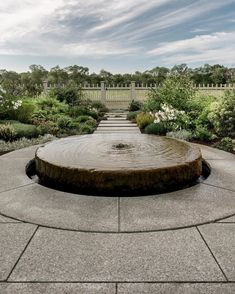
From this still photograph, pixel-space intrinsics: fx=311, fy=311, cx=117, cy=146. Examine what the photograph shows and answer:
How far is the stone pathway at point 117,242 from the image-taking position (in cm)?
219

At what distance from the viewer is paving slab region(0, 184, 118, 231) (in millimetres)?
3072

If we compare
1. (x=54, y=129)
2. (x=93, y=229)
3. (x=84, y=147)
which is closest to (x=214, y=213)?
(x=93, y=229)

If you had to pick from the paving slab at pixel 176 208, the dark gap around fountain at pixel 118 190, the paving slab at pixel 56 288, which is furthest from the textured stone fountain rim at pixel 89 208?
the paving slab at pixel 56 288

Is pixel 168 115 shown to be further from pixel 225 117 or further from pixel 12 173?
pixel 12 173

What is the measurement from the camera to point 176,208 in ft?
11.2

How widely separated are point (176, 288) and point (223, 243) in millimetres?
779

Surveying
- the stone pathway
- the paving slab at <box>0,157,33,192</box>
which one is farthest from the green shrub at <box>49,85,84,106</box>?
the stone pathway

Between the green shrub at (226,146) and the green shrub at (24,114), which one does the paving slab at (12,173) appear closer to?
the green shrub at (226,146)

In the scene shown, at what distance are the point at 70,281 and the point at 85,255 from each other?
Answer: 1.09 feet

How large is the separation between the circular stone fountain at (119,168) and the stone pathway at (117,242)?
17 cm

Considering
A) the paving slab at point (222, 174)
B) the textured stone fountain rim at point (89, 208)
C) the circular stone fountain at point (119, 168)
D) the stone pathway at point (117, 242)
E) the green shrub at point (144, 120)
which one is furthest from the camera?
the green shrub at point (144, 120)

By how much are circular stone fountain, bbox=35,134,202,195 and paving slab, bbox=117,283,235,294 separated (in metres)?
1.72

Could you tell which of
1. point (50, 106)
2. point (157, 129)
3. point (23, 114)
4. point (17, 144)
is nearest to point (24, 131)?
point (17, 144)

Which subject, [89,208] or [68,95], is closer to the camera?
[89,208]
